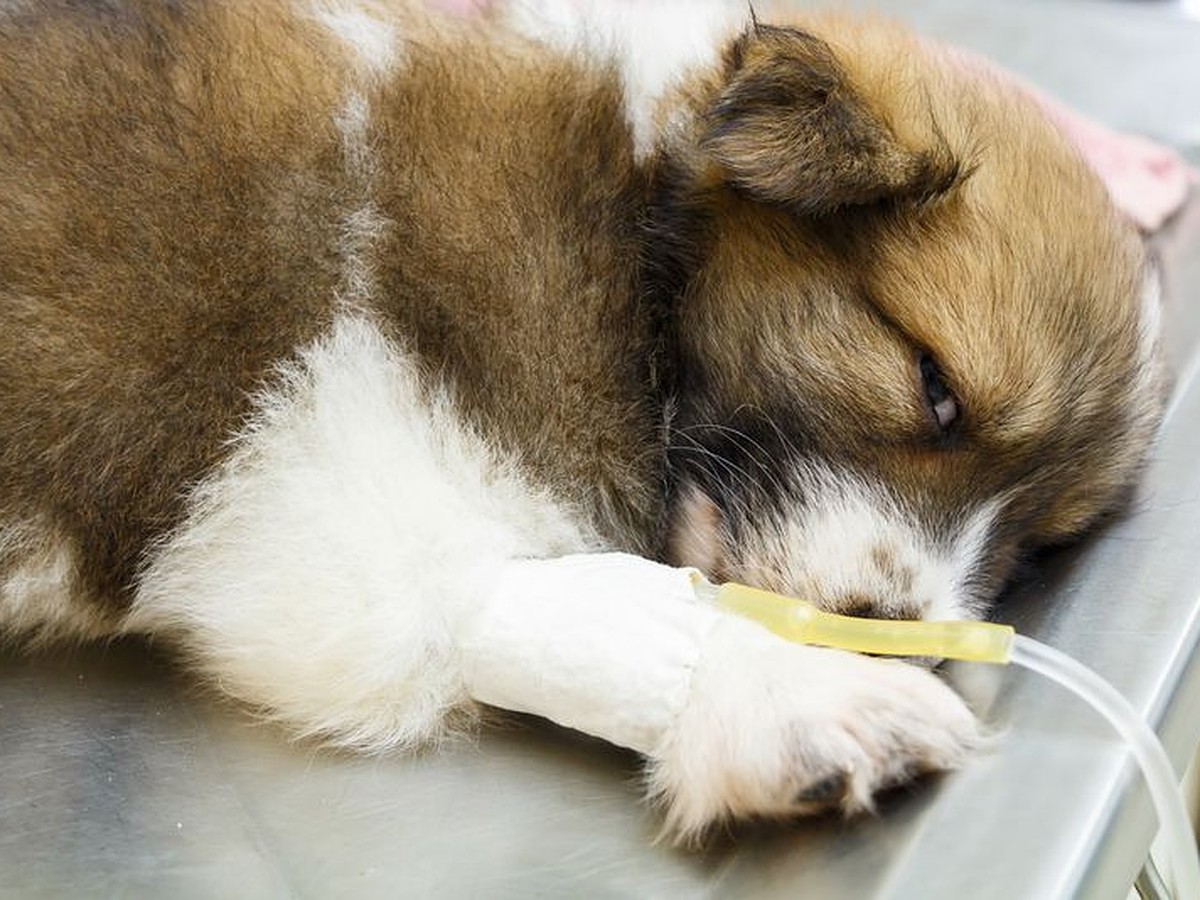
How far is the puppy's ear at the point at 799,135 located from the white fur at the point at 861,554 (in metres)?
0.38

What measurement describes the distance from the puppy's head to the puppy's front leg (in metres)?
0.23

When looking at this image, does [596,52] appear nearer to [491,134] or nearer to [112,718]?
[491,134]

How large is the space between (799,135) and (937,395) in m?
0.40

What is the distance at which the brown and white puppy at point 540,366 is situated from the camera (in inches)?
69.4

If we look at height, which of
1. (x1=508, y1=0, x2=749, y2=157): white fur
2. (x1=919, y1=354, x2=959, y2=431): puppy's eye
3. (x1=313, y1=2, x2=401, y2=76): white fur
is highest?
(x1=508, y1=0, x2=749, y2=157): white fur

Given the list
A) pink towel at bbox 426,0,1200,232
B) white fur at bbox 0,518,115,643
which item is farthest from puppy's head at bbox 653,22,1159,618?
pink towel at bbox 426,0,1200,232

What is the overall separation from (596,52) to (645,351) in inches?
18.2

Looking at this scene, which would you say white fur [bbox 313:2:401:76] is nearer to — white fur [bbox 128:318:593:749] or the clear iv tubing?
white fur [bbox 128:318:593:749]

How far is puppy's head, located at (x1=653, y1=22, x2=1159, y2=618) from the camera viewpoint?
1.96 m

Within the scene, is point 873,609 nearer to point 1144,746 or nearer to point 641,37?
point 1144,746

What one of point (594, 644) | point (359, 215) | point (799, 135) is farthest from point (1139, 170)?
point (594, 644)

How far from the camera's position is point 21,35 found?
1.89 m

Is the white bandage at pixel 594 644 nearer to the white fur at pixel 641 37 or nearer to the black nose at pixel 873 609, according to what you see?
the black nose at pixel 873 609

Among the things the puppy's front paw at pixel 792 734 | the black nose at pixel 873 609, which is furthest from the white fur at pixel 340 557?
the black nose at pixel 873 609
